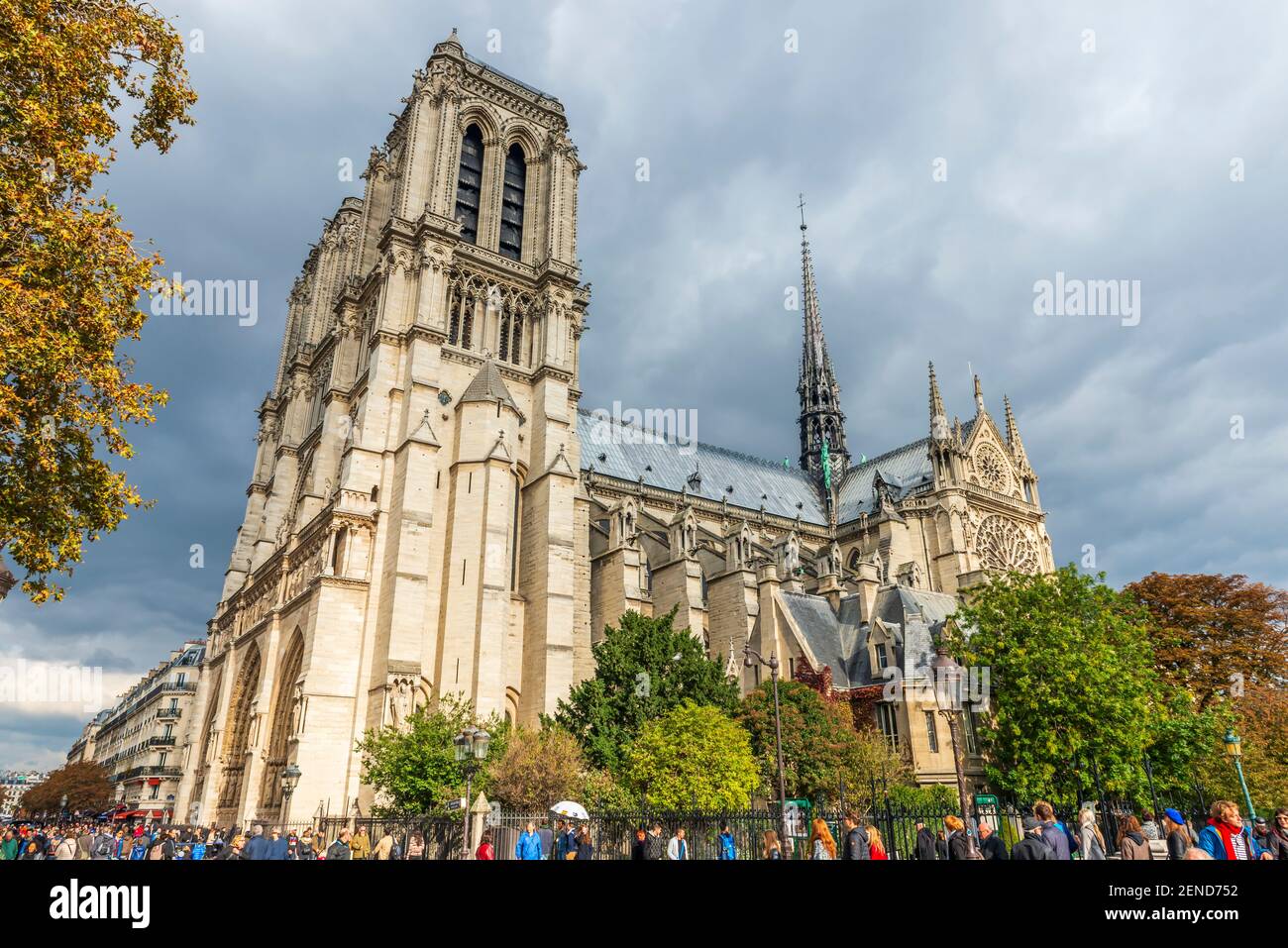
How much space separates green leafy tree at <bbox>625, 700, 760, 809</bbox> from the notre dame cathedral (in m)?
7.81

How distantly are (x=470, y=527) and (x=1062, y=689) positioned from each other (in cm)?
2226

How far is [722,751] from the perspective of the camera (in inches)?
923

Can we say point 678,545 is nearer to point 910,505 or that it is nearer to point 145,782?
point 910,505

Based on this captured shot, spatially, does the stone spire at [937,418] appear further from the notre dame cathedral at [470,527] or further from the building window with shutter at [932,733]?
the building window with shutter at [932,733]

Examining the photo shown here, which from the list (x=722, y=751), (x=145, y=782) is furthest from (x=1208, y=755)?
(x=145, y=782)

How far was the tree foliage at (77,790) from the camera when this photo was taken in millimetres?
69981

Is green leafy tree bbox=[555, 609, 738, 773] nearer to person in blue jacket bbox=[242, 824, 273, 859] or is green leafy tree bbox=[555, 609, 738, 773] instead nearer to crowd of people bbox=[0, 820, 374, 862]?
crowd of people bbox=[0, 820, 374, 862]

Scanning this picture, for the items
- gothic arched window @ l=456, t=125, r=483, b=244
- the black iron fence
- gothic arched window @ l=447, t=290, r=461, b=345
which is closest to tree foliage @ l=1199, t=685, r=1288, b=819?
the black iron fence

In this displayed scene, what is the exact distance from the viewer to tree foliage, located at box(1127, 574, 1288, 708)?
136 ft

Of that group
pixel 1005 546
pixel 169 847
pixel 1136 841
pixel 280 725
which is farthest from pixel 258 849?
pixel 1005 546

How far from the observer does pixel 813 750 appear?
27.1 meters

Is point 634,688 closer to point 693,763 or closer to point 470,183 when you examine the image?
point 693,763

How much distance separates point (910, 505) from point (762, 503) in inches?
400
